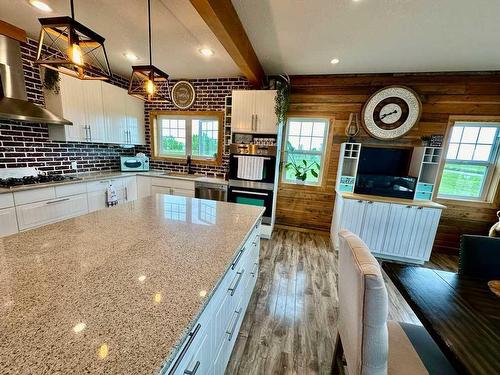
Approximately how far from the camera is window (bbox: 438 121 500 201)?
2.96 meters

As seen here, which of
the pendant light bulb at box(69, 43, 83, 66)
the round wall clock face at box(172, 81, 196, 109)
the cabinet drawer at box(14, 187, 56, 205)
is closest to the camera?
the pendant light bulb at box(69, 43, 83, 66)

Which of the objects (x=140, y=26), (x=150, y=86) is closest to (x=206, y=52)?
(x=140, y=26)

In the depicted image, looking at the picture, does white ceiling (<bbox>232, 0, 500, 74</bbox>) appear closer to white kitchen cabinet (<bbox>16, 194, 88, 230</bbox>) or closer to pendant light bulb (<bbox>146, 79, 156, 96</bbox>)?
pendant light bulb (<bbox>146, 79, 156, 96</bbox>)

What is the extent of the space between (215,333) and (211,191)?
2.52 meters

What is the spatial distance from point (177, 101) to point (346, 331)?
408 cm

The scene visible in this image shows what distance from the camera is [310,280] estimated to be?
94.1 inches

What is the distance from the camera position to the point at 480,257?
136 cm

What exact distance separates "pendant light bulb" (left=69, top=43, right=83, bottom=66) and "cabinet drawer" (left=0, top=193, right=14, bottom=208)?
1.93 metres

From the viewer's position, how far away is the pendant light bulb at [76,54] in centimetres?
106

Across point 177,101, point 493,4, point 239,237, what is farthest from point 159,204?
point 493,4

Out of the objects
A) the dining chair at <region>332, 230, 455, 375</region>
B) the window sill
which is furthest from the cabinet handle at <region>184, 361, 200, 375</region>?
the window sill

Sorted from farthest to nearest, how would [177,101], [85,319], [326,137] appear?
[177,101] < [326,137] < [85,319]

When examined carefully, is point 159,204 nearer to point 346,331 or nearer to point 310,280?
point 346,331

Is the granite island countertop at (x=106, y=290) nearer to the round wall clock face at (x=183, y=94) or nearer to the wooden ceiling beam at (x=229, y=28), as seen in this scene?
the wooden ceiling beam at (x=229, y=28)
